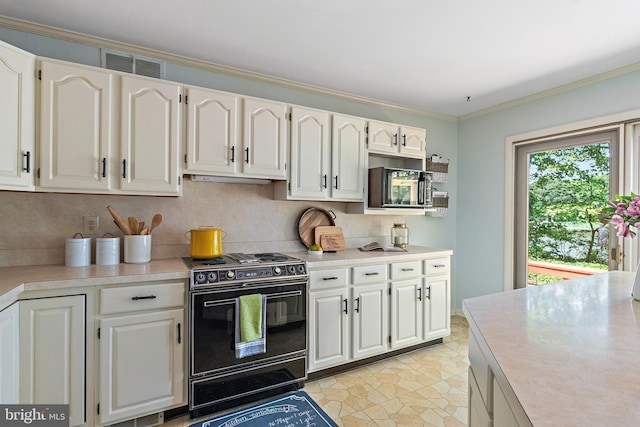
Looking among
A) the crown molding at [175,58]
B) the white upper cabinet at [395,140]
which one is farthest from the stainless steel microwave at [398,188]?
the crown molding at [175,58]

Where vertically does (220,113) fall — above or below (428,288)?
above

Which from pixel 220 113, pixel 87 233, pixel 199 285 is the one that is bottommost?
pixel 199 285

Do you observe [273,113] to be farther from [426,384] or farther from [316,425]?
[426,384]

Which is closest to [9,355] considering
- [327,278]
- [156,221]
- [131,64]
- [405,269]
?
[156,221]

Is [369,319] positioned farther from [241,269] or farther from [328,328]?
[241,269]

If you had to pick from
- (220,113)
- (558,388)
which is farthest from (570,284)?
(220,113)

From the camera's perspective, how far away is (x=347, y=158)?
3133 millimetres

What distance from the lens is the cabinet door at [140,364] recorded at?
192 centimetres

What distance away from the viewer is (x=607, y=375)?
80 cm

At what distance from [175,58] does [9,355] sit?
2205 mm

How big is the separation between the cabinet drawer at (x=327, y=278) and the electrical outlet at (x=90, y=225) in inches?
62.6

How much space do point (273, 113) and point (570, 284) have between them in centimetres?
229

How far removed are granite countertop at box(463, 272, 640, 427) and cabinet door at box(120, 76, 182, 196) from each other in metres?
2.06

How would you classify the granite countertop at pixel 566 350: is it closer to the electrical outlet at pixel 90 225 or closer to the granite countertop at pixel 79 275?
the granite countertop at pixel 79 275
